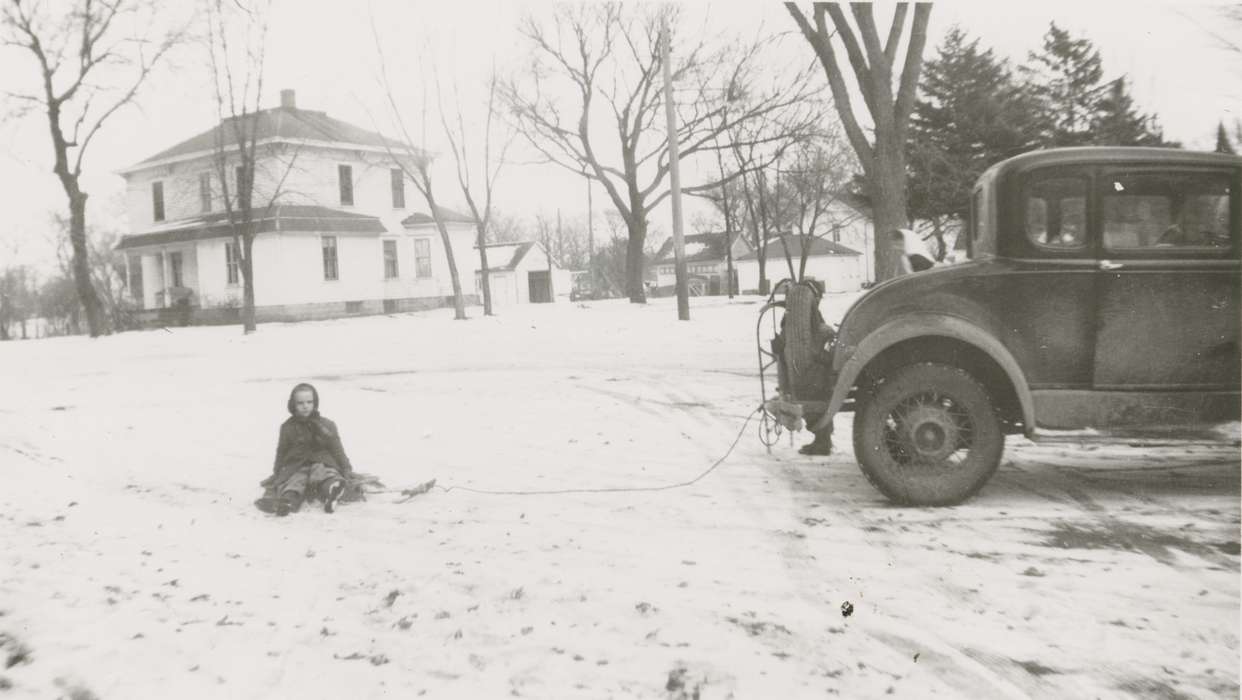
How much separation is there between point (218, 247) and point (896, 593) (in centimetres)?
3891

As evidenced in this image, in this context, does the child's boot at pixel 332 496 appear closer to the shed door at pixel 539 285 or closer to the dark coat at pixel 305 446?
the dark coat at pixel 305 446

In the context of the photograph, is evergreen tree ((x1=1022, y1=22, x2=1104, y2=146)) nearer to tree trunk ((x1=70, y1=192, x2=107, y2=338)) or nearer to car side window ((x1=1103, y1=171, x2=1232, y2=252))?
car side window ((x1=1103, y1=171, x2=1232, y2=252))

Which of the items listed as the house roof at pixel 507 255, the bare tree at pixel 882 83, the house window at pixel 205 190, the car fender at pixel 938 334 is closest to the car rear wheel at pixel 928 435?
the car fender at pixel 938 334

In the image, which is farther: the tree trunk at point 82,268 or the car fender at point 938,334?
the tree trunk at point 82,268

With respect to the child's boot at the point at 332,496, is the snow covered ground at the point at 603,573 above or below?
below

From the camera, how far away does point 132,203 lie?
44.4 meters

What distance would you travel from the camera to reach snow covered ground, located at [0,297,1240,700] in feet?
11.6

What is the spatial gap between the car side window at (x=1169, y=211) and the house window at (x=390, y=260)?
1490 inches

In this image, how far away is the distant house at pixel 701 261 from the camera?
79.8 metres

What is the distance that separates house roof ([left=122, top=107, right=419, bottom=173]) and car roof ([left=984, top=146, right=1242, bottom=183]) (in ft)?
108

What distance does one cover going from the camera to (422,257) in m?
42.8

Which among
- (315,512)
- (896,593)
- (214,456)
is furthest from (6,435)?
(896,593)

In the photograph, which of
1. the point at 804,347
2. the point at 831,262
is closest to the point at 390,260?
the point at 804,347

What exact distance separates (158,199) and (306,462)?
41.5 meters
